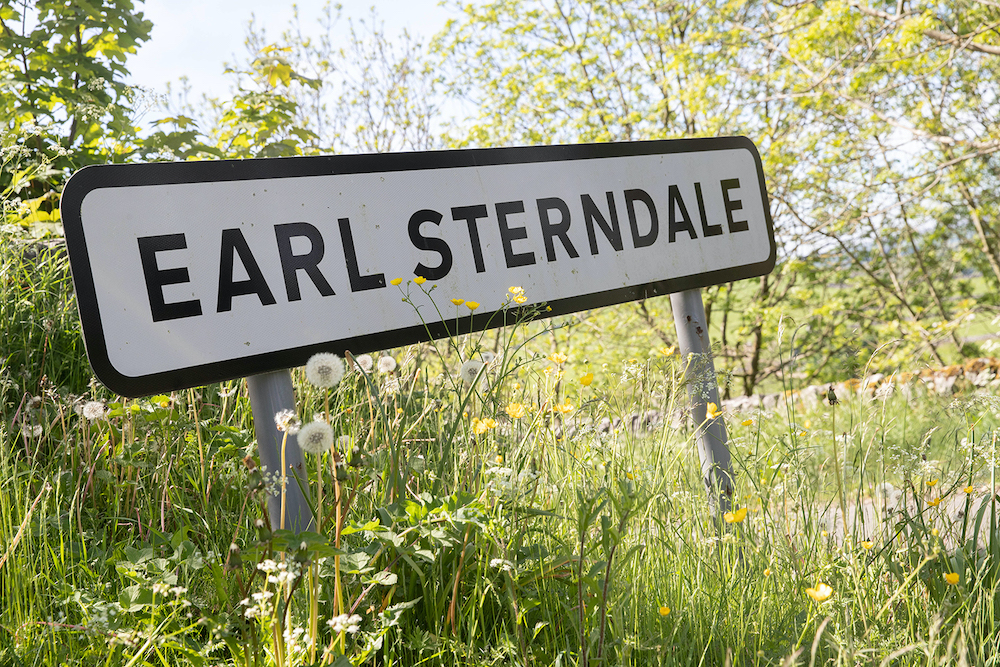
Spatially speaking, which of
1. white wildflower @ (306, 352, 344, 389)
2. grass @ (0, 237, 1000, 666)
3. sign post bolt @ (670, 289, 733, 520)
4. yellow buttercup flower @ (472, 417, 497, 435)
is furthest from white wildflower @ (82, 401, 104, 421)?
sign post bolt @ (670, 289, 733, 520)

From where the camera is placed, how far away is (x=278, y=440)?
4.42ft

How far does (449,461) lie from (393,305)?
532 mm

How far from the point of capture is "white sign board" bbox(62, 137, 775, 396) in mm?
1200

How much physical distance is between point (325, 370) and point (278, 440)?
0.23 metres

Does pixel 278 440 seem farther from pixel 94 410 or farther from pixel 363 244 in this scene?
pixel 94 410

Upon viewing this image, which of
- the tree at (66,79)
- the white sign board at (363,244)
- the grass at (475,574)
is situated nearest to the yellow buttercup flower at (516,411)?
the grass at (475,574)

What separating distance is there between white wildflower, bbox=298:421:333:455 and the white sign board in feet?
0.93

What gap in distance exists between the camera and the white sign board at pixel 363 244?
3.94 ft

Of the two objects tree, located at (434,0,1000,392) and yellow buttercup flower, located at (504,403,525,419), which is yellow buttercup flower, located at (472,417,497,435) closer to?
yellow buttercup flower, located at (504,403,525,419)

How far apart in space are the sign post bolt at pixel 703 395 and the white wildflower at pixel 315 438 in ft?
3.60

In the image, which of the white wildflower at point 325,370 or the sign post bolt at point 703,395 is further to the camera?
the sign post bolt at point 703,395

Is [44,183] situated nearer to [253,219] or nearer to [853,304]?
[253,219]

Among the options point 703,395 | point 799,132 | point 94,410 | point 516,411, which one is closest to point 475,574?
point 516,411

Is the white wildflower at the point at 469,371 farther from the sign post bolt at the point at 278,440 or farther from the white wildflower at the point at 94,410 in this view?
the white wildflower at the point at 94,410
